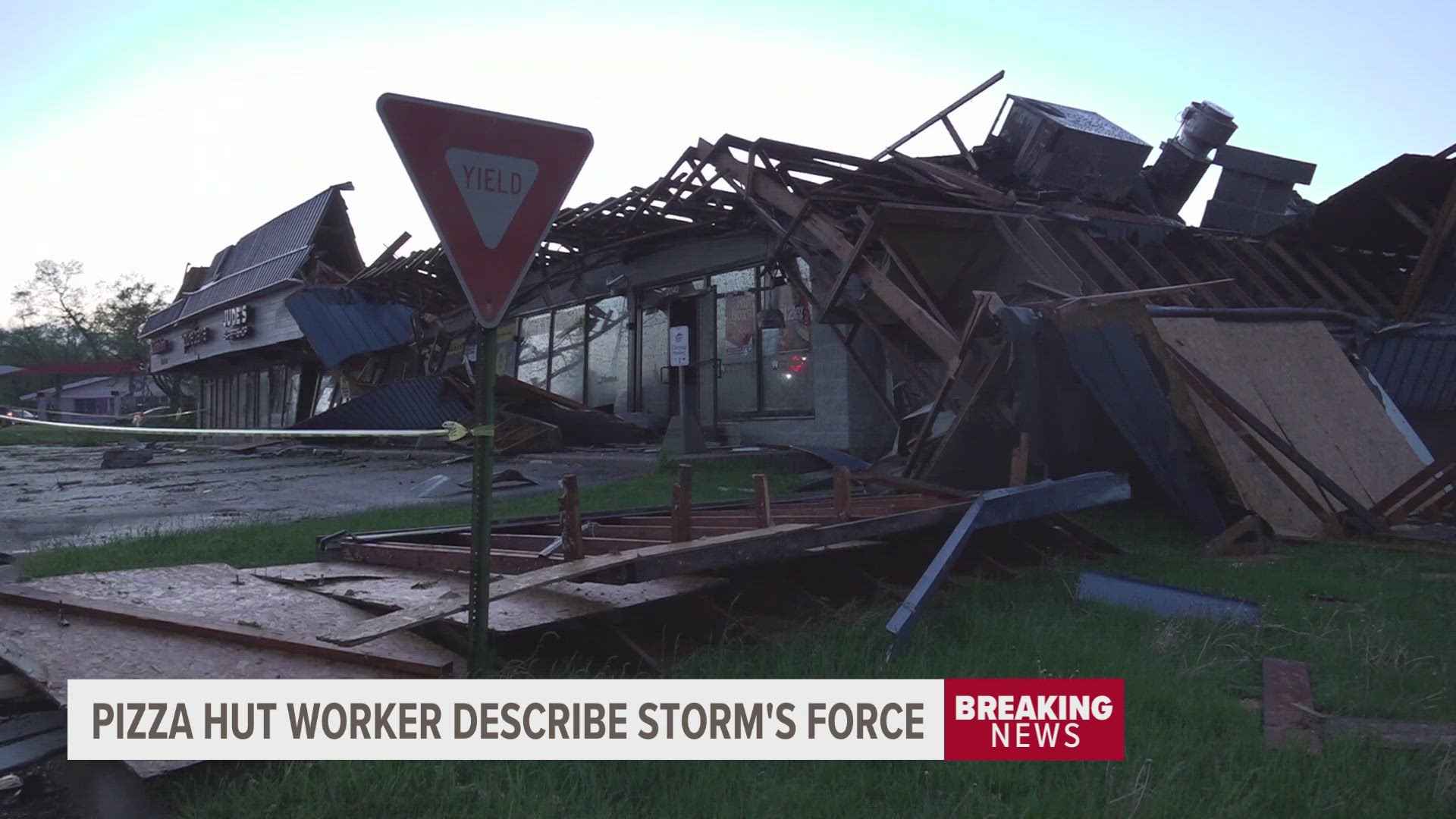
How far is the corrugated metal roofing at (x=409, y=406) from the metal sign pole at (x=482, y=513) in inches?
516

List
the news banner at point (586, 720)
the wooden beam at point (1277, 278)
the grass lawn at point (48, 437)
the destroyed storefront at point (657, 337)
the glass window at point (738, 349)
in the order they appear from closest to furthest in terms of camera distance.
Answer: the news banner at point (586, 720), the wooden beam at point (1277, 278), the destroyed storefront at point (657, 337), the glass window at point (738, 349), the grass lawn at point (48, 437)

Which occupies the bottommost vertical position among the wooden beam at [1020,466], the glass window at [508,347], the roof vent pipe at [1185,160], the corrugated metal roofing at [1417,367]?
the wooden beam at [1020,466]

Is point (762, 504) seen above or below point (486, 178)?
below

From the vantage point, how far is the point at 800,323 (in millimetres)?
13102

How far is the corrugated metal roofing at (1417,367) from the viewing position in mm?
9227

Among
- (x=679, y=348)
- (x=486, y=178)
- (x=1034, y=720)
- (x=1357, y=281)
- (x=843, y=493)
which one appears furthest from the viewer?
(x=679, y=348)

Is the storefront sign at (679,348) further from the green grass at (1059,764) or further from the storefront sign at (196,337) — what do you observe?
the storefront sign at (196,337)

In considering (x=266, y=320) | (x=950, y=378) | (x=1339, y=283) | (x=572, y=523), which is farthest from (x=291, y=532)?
(x=266, y=320)

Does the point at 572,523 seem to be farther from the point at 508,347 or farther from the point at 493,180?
the point at 508,347

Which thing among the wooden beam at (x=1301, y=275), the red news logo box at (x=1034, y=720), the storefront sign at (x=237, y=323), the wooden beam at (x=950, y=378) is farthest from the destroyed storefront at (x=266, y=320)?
the red news logo box at (x=1034, y=720)

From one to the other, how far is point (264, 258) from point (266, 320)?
280 centimetres

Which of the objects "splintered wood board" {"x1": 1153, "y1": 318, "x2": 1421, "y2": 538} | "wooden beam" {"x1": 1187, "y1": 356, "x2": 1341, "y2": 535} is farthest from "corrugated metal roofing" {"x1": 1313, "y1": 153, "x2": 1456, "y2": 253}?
"wooden beam" {"x1": 1187, "y1": 356, "x2": 1341, "y2": 535}

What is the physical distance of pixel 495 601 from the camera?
141 inches

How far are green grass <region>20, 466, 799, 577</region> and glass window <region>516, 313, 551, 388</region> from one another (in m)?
8.51
